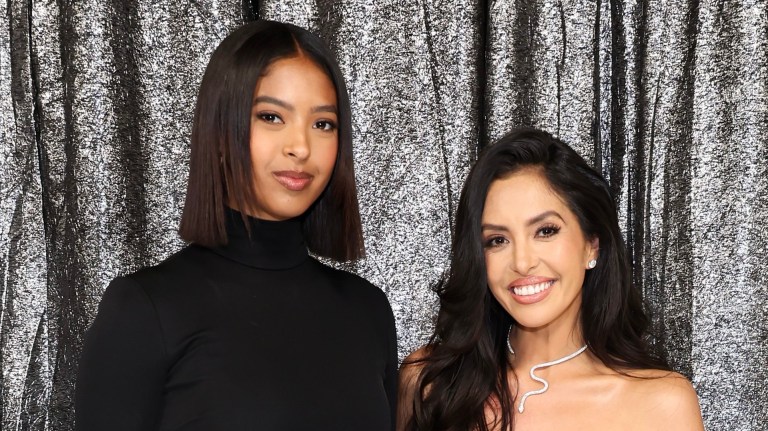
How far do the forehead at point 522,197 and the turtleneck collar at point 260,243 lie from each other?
0.35 metres

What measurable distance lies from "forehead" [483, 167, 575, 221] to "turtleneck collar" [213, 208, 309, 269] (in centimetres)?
35

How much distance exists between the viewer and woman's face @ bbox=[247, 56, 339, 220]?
116 cm

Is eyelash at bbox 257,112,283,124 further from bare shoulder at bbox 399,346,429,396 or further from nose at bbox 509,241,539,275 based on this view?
bare shoulder at bbox 399,346,429,396

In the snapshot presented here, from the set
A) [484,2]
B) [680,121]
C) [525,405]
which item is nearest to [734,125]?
[680,121]

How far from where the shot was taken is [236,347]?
1.14 metres

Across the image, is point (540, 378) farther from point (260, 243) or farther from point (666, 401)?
point (260, 243)

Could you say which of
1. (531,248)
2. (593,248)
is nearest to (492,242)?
(531,248)

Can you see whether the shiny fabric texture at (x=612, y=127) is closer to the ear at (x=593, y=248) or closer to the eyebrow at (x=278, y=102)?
the ear at (x=593, y=248)

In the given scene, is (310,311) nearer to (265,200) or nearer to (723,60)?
(265,200)

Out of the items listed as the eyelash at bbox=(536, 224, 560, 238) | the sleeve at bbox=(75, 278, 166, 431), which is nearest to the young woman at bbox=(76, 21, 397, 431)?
the sleeve at bbox=(75, 278, 166, 431)

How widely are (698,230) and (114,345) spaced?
118cm

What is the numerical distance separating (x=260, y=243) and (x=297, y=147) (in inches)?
6.0

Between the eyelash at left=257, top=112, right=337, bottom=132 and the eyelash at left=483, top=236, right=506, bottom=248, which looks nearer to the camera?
the eyelash at left=257, top=112, right=337, bottom=132

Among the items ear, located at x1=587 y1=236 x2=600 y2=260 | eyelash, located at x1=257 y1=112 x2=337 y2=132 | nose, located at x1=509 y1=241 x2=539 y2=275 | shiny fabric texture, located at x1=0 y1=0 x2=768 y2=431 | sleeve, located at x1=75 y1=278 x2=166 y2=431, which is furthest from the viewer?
shiny fabric texture, located at x1=0 y1=0 x2=768 y2=431
